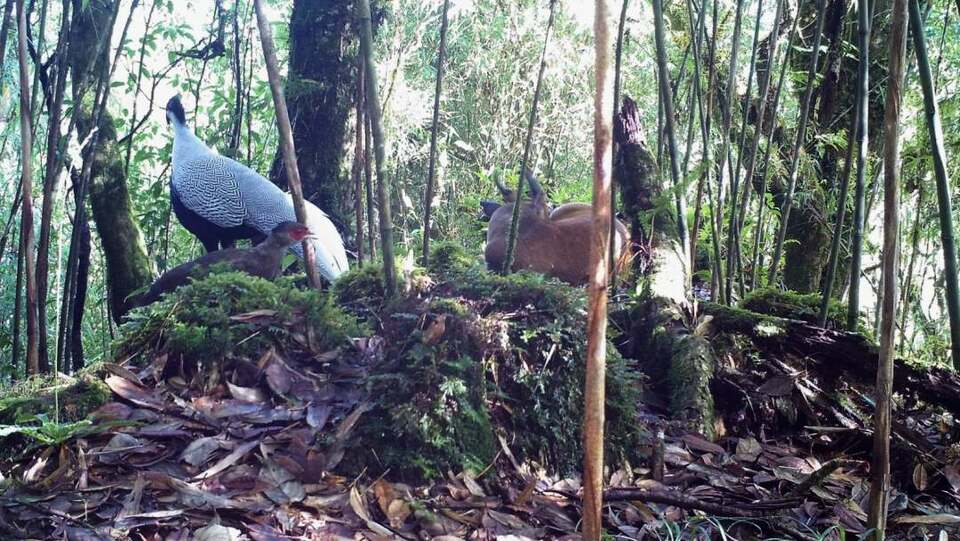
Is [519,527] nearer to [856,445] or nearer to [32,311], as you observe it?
[856,445]

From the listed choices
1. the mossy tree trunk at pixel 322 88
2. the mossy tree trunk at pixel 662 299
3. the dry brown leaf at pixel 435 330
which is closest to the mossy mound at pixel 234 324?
the dry brown leaf at pixel 435 330

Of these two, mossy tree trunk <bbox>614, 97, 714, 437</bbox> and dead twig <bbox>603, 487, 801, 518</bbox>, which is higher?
mossy tree trunk <bbox>614, 97, 714, 437</bbox>

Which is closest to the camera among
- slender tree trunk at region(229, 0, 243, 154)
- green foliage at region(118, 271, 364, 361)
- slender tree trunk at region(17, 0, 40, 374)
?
green foliage at region(118, 271, 364, 361)

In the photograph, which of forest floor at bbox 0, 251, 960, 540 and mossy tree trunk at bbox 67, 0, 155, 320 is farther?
mossy tree trunk at bbox 67, 0, 155, 320

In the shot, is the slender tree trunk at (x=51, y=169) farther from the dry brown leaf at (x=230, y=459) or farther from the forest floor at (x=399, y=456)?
the dry brown leaf at (x=230, y=459)

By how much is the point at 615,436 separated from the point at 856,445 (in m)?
0.92

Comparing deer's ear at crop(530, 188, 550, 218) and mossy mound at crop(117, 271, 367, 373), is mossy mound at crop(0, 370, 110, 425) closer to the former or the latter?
mossy mound at crop(117, 271, 367, 373)

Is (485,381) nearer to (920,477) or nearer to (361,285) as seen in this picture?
(361,285)

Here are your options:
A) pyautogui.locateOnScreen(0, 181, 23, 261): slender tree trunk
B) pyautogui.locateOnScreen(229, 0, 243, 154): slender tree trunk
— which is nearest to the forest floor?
pyautogui.locateOnScreen(0, 181, 23, 261): slender tree trunk

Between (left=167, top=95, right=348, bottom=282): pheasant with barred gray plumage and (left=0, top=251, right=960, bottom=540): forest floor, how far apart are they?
175cm

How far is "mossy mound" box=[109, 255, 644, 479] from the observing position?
218cm

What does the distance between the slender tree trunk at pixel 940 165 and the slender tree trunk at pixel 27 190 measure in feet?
9.90

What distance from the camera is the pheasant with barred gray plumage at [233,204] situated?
457cm

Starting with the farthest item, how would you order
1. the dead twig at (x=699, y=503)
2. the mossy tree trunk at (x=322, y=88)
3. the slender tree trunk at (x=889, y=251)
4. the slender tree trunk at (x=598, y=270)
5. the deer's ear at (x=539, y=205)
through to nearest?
the mossy tree trunk at (x=322, y=88), the deer's ear at (x=539, y=205), the dead twig at (x=699, y=503), the slender tree trunk at (x=889, y=251), the slender tree trunk at (x=598, y=270)
